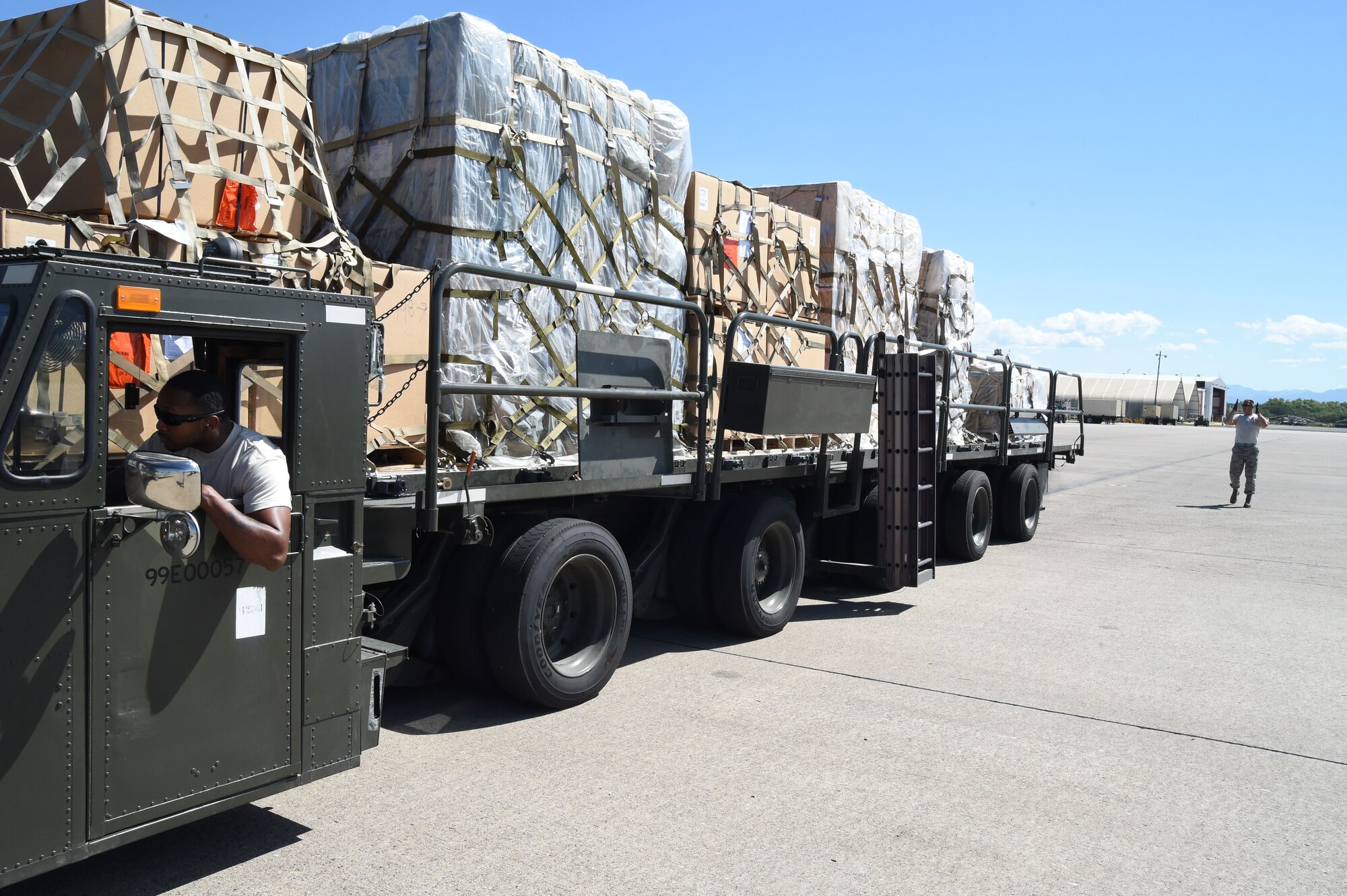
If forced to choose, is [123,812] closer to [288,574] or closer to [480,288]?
[288,574]

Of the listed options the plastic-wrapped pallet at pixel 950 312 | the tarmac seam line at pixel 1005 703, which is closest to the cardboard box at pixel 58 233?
the tarmac seam line at pixel 1005 703

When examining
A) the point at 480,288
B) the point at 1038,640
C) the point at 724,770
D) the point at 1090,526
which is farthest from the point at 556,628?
the point at 1090,526

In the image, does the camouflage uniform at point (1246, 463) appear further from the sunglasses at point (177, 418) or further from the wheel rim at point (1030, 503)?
the sunglasses at point (177, 418)

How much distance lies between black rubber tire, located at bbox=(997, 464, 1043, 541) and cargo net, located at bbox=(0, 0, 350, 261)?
1035 centimetres

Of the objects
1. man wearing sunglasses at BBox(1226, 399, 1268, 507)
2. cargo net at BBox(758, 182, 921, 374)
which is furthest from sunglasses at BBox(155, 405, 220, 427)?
man wearing sunglasses at BBox(1226, 399, 1268, 507)

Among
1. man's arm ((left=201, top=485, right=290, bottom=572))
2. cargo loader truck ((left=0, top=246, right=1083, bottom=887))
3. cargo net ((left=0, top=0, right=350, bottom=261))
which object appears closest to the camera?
cargo loader truck ((left=0, top=246, right=1083, bottom=887))

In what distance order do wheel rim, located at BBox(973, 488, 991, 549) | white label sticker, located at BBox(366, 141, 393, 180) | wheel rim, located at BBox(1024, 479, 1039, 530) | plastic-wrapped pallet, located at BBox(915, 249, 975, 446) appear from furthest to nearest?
1. wheel rim, located at BBox(1024, 479, 1039, 530)
2. plastic-wrapped pallet, located at BBox(915, 249, 975, 446)
3. wheel rim, located at BBox(973, 488, 991, 549)
4. white label sticker, located at BBox(366, 141, 393, 180)

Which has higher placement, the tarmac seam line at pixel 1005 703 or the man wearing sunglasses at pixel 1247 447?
the man wearing sunglasses at pixel 1247 447

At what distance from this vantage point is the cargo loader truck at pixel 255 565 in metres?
3.31

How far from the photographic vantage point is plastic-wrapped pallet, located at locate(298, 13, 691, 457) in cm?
612

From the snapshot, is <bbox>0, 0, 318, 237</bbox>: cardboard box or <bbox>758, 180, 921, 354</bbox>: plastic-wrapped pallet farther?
<bbox>758, 180, 921, 354</bbox>: plastic-wrapped pallet

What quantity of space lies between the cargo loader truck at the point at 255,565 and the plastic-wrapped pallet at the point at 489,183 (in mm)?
334

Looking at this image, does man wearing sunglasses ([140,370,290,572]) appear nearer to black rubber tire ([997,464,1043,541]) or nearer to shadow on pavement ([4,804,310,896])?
shadow on pavement ([4,804,310,896])

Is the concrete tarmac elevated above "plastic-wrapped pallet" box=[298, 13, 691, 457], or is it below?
below
